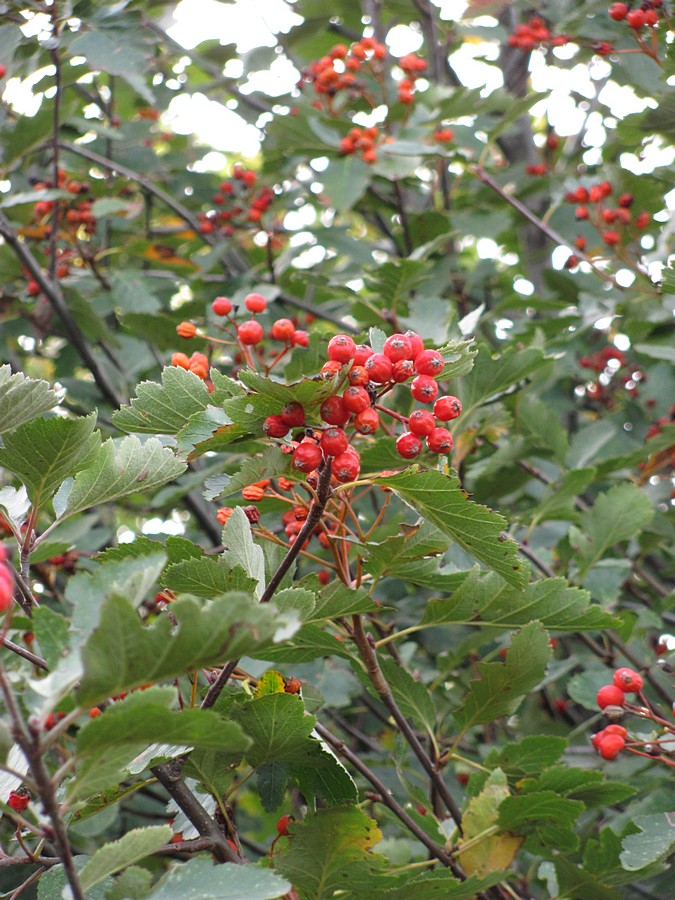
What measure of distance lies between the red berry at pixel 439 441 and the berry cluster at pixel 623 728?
79 centimetres

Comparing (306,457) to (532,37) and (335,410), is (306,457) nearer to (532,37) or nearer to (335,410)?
(335,410)

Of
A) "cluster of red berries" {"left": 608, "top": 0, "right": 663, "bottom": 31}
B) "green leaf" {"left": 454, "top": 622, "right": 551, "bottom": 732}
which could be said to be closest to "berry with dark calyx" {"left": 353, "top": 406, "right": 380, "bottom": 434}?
"green leaf" {"left": 454, "top": 622, "right": 551, "bottom": 732}

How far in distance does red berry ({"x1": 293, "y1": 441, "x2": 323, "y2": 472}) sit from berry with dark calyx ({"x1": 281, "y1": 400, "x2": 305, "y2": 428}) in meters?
0.04

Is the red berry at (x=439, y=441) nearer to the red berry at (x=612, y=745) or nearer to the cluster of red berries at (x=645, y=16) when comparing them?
the red berry at (x=612, y=745)

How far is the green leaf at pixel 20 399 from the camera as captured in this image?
1.61 m

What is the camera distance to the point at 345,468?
4.98 ft

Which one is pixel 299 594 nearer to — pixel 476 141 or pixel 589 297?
pixel 589 297

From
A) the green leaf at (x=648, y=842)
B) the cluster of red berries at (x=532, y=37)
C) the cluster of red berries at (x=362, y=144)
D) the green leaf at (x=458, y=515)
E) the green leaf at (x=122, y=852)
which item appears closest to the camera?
the green leaf at (x=122, y=852)

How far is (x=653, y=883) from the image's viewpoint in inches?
115

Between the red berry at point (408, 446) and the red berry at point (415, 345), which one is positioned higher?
the red berry at point (415, 345)

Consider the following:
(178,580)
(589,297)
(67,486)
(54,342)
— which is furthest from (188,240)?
(178,580)

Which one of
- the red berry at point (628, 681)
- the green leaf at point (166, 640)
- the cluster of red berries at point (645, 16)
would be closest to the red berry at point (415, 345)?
the green leaf at point (166, 640)

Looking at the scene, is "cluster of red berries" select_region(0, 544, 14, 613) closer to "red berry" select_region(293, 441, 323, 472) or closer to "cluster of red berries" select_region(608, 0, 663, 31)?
"red berry" select_region(293, 441, 323, 472)

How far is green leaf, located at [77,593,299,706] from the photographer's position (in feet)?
3.77
